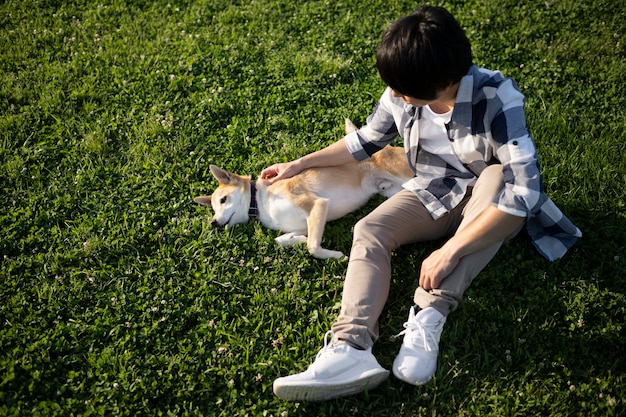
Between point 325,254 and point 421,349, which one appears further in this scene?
point 325,254

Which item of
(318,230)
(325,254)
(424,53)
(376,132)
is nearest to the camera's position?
(424,53)

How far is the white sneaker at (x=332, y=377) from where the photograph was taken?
3.12m

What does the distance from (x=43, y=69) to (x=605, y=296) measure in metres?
6.48

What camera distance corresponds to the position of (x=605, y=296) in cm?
372

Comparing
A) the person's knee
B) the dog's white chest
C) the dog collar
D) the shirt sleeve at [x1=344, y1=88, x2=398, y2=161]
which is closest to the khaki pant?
the person's knee

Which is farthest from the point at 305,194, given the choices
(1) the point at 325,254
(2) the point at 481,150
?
(2) the point at 481,150

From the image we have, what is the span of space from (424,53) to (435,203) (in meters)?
1.26

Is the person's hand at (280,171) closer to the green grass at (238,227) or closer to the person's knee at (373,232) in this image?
the green grass at (238,227)

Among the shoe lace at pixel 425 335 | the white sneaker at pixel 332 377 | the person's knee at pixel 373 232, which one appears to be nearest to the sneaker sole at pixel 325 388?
the white sneaker at pixel 332 377

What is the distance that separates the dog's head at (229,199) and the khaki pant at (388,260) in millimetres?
1315

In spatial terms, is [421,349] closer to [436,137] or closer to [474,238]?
[474,238]

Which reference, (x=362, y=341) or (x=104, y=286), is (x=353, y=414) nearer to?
(x=362, y=341)

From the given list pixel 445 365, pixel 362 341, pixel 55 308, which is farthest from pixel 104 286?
pixel 445 365

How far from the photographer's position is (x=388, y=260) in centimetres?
358
